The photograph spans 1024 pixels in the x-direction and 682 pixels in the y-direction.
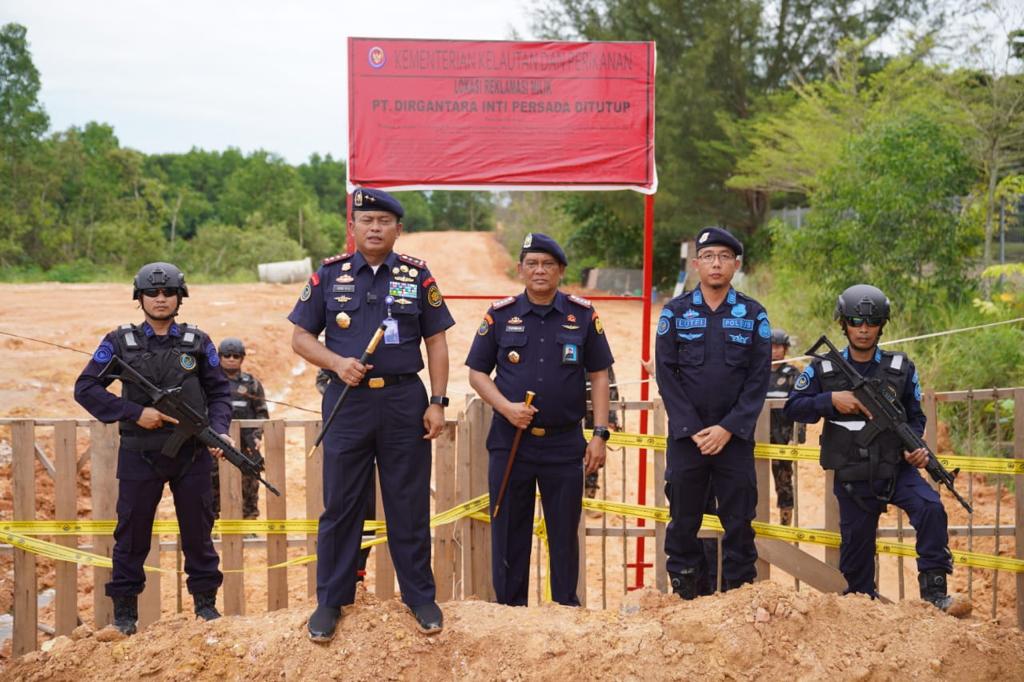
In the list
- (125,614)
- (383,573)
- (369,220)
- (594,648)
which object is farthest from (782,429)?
(125,614)

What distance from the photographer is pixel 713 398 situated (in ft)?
14.9

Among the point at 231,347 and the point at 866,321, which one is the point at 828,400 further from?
the point at 231,347

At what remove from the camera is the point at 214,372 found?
4.88m

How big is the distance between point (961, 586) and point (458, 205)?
7040 cm

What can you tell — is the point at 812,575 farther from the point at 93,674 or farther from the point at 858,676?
the point at 93,674

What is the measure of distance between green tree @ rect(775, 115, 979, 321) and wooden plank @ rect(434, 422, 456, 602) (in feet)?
28.6

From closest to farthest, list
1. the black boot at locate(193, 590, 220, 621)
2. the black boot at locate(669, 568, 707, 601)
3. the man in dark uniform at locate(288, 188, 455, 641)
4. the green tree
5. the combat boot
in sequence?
the man in dark uniform at locate(288, 188, 455, 641)
the combat boot
the black boot at locate(669, 568, 707, 601)
the black boot at locate(193, 590, 220, 621)
the green tree

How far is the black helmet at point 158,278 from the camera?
184 inches

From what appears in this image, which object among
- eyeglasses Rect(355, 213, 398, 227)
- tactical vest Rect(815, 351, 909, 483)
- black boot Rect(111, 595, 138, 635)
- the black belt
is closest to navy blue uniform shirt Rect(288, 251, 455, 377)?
eyeglasses Rect(355, 213, 398, 227)

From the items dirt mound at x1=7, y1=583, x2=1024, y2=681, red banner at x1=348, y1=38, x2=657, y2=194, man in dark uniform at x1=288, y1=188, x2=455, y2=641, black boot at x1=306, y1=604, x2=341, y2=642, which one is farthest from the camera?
red banner at x1=348, y1=38, x2=657, y2=194

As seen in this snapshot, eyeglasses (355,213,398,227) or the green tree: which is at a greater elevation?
the green tree

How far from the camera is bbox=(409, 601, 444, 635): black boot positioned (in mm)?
3969

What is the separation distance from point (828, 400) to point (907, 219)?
27.7 feet

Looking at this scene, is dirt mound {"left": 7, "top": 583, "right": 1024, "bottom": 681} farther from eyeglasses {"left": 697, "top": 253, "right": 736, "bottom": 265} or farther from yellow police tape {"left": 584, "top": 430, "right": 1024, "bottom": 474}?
eyeglasses {"left": 697, "top": 253, "right": 736, "bottom": 265}
